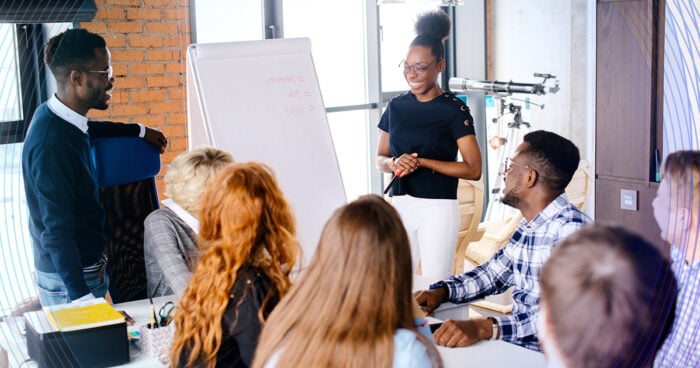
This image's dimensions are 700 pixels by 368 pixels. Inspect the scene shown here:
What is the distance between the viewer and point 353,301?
151cm

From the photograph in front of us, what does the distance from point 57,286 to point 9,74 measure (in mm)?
1974

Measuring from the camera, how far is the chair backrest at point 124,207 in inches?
138

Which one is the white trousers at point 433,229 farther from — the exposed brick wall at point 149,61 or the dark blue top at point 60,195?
the exposed brick wall at point 149,61

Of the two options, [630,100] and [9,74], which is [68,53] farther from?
[630,100]

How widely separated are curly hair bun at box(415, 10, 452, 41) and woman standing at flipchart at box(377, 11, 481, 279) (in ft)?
0.85

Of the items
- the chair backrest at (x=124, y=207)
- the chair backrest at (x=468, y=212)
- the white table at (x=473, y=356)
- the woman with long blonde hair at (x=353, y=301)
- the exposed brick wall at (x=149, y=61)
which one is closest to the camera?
the woman with long blonde hair at (x=353, y=301)

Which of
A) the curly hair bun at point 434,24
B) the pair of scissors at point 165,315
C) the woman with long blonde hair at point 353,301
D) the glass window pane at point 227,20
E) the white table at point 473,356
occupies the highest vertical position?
the glass window pane at point 227,20

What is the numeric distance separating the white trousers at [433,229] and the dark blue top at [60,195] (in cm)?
152

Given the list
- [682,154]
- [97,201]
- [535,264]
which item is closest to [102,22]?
[97,201]

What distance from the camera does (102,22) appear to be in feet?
14.9

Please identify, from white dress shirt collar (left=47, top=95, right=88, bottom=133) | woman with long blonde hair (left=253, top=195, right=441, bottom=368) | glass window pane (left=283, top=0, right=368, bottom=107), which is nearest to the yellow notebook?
white dress shirt collar (left=47, top=95, right=88, bottom=133)

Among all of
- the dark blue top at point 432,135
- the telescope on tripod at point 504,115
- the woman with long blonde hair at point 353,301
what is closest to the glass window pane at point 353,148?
the telescope on tripod at point 504,115

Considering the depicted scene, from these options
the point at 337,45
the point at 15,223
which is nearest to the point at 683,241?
the point at 337,45

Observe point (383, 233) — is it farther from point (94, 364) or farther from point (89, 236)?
point (89, 236)
